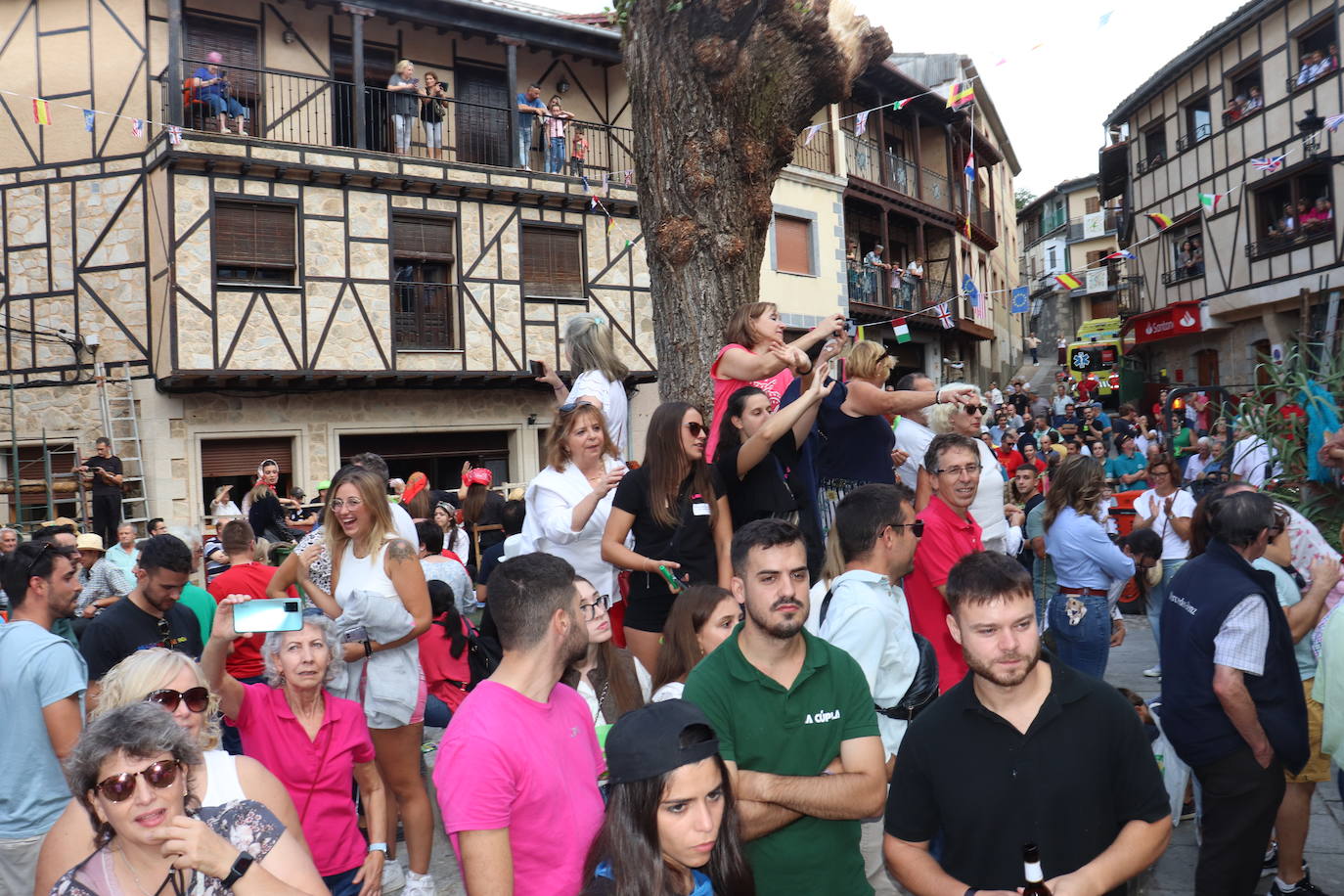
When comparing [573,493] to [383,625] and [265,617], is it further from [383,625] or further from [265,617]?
[265,617]

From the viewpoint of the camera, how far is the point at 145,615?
16.0 ft

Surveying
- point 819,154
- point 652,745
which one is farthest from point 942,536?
point 819,154

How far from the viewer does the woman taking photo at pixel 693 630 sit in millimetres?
3928

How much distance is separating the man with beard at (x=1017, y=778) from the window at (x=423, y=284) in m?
15.4

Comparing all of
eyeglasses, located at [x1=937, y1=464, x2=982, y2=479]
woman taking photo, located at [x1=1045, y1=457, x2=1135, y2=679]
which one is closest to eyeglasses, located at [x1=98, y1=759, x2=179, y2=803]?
eyeglasses, located at [x1=937, y1=464, x2=982, y2=479]

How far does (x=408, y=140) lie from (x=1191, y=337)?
19245 mm

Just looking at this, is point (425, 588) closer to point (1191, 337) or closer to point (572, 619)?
point (572, 619)

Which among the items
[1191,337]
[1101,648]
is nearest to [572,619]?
[1101,648]

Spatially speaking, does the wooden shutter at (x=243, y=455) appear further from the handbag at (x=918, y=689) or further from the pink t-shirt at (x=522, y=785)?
the pink t-shirt at (x=522, y=785)

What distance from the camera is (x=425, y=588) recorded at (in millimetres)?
4871

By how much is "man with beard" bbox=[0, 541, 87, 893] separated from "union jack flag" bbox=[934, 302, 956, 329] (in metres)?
24.5

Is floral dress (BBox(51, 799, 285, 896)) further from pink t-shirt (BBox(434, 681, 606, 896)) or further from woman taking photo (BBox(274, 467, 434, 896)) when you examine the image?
woman taking photo (BBox(274, 467, 434, 896))

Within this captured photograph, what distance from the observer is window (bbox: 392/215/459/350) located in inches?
685

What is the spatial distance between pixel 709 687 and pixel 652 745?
0.62 meters
